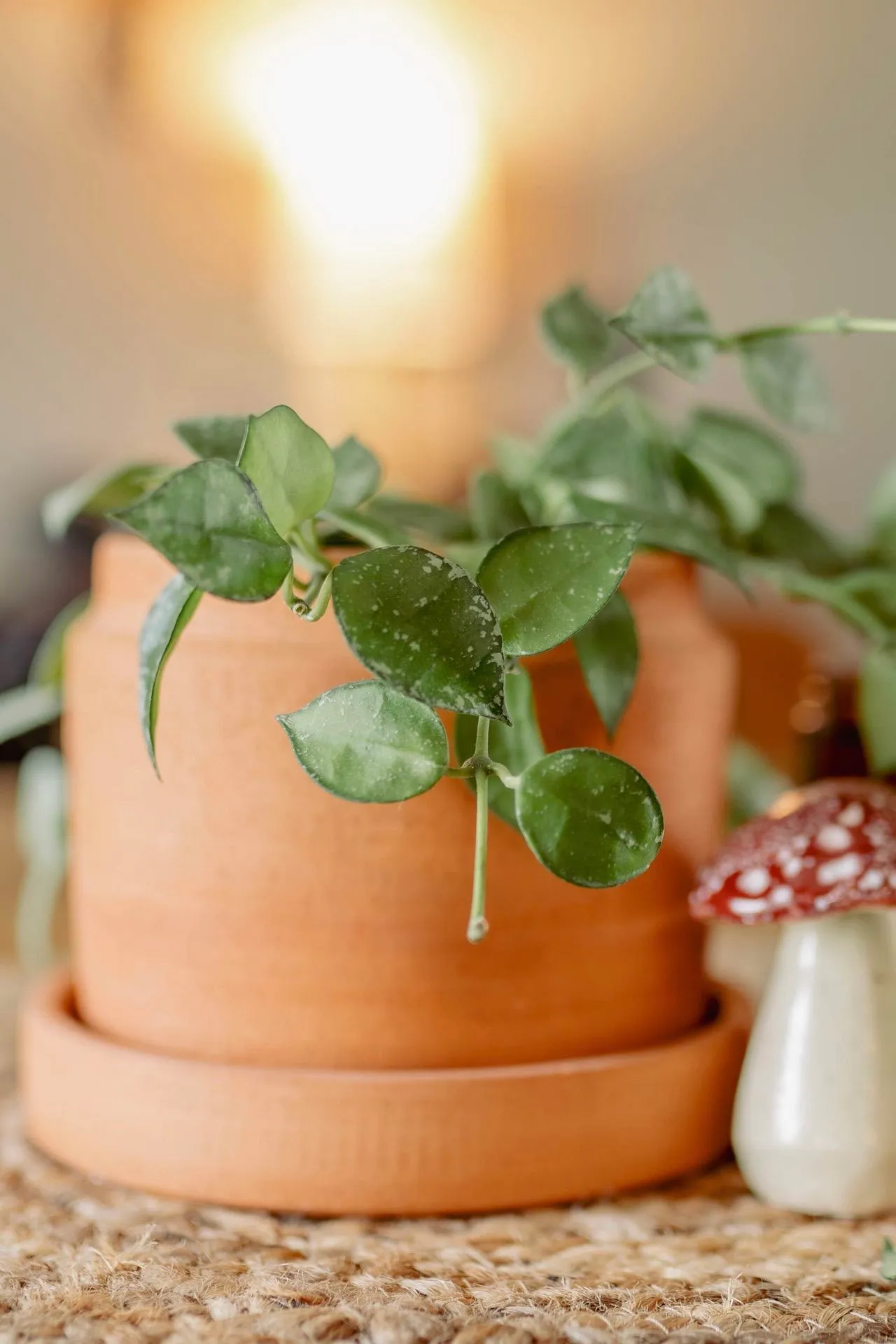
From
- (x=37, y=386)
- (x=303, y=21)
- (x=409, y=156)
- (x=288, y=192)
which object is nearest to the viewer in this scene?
(x=409, y=156)

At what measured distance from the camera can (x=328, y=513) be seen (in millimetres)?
383

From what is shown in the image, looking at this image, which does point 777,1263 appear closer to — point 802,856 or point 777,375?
point 802,856

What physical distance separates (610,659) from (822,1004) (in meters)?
0.13

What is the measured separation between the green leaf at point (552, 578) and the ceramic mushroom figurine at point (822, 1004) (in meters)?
0.13

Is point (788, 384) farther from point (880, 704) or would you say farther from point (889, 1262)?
point (889, 1262)

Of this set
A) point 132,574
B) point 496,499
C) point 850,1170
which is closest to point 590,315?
point 496,499

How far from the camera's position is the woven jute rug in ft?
1.05

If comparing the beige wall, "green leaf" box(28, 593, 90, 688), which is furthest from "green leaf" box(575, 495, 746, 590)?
the beige wall

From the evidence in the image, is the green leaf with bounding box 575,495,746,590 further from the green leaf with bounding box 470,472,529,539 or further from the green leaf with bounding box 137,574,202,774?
the green leaf with bounding box 137,574,202,774

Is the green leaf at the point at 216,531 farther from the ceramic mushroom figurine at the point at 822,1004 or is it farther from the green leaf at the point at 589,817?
the ceramic mushroom figurine at the point at 822,1004

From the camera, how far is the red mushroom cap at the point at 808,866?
385 millimetres

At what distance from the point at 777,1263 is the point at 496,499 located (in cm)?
25

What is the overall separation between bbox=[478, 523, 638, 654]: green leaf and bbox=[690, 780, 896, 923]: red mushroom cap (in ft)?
0.42

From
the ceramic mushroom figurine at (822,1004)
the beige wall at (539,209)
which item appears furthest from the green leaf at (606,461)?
the beige wall at (539,209)
